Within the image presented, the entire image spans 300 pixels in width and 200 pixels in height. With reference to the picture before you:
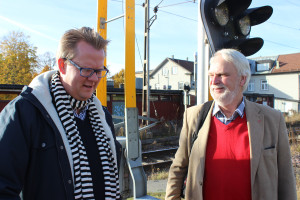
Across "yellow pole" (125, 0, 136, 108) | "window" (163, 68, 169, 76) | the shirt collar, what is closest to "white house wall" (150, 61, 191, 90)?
"window" (163, 68, 169, 76)

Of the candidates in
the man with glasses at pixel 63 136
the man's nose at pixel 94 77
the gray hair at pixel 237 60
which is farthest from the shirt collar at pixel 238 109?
the man's nose at pixel 94 77

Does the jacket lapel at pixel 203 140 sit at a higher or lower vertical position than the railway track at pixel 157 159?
higher

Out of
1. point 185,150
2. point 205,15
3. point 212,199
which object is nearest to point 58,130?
point 185,150

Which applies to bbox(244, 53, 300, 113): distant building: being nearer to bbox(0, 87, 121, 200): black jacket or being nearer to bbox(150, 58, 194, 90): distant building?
bbox(150, 58, 194, 90): distant building

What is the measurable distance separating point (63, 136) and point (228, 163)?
4.44ft

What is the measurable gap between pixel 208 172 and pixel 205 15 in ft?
4.74

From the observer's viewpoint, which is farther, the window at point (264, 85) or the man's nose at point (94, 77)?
the window at point (264, 85)

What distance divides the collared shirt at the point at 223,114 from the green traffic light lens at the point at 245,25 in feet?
2.76

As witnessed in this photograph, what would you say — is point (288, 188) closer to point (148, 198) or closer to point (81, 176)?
point (81, 176)

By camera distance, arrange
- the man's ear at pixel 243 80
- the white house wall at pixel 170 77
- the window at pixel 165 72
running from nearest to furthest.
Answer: the man's ear at pixel 243 80 < the white house wall at pixel 170 77 < the window at pixel 165 72

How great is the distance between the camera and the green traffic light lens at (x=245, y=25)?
2707 millimetres

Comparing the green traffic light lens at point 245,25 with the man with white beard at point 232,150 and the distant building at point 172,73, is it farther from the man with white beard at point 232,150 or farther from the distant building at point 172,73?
the distant building at point 172,73

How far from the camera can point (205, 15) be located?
7.85ft

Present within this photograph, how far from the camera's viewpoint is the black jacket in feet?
4.40
